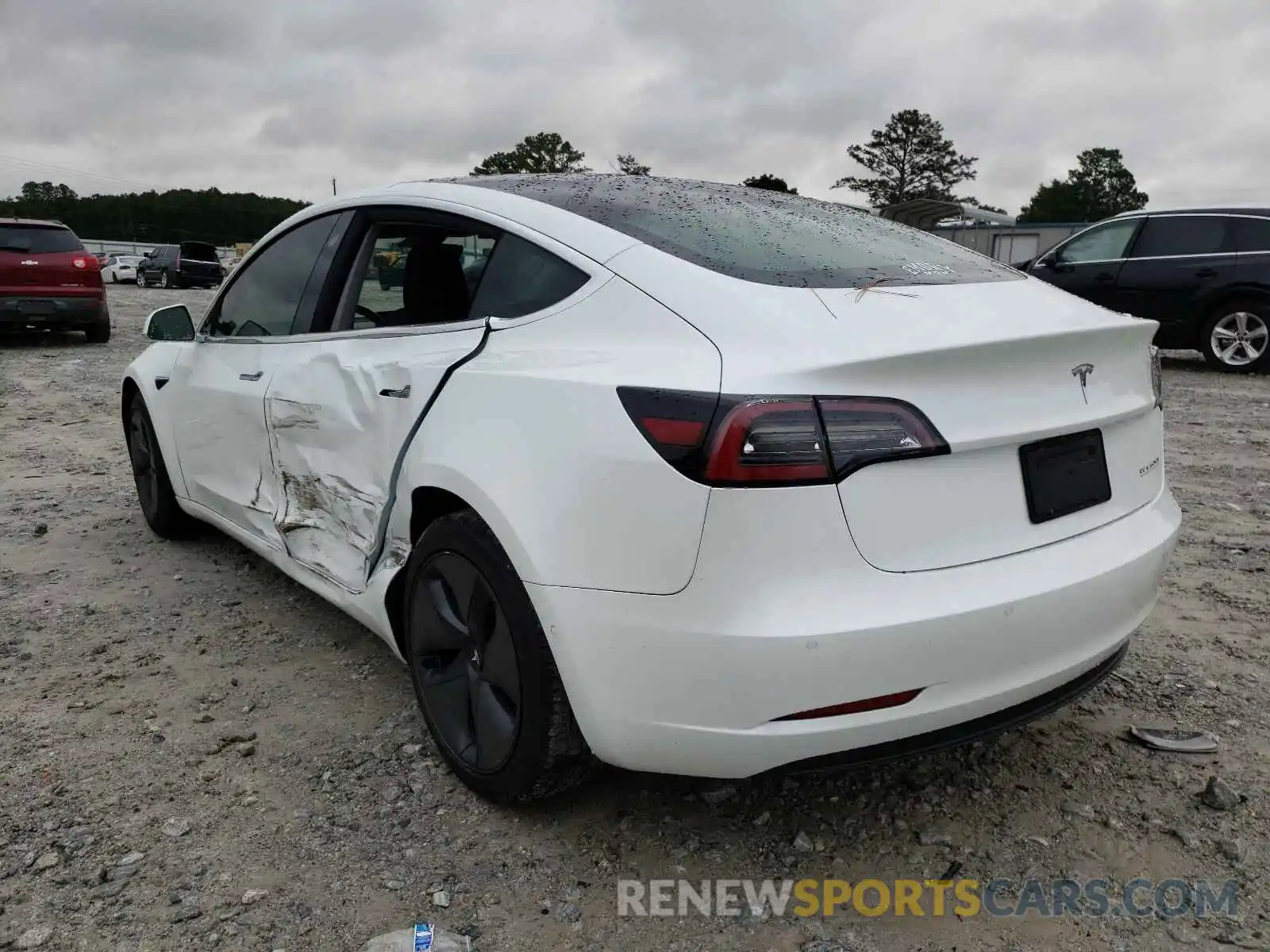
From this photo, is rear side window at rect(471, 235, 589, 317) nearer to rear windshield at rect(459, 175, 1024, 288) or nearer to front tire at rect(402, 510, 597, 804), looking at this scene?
rear windshield at rect(459, 175, 1024, 288)

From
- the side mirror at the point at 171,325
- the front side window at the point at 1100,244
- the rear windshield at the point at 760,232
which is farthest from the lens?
the front side window at the point at 1100,244

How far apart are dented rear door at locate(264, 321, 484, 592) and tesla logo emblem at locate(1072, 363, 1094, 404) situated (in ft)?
4.34

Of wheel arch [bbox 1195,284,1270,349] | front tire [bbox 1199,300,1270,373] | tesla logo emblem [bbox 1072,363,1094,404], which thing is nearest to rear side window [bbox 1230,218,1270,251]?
wheel arch [bbox 1195,284,1270,349]

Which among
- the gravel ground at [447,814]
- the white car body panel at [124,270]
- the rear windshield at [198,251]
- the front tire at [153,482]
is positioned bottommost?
the gravel ground at [447,814]

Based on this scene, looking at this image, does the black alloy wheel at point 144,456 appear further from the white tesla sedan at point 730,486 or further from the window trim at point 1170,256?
the window trim at point 1170,256

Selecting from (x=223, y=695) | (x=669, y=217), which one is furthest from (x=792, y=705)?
(x=223, y=695)

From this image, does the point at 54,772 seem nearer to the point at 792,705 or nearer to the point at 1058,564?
the point at 792,705

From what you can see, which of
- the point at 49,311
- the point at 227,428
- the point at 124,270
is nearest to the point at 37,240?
the point at 49,311

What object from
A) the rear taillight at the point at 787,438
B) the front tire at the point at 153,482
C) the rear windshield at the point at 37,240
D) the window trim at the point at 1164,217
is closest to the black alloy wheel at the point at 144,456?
the front tire at the point at 153,482

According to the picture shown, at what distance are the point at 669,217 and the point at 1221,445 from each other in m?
5.45

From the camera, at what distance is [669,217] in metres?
2.32

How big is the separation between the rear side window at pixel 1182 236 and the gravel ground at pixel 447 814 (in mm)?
7370

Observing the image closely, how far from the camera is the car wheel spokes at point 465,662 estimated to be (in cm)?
215

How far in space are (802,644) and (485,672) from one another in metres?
0.86
